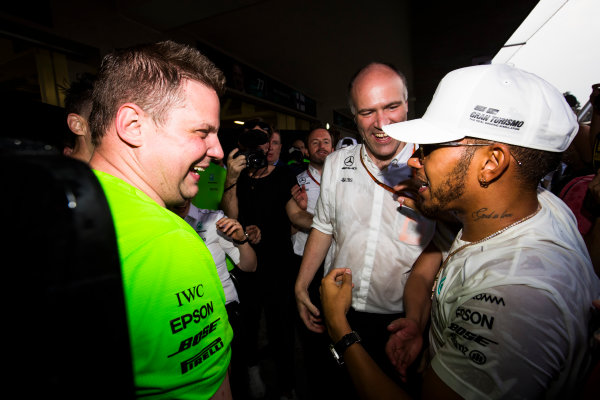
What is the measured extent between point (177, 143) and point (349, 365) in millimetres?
1192

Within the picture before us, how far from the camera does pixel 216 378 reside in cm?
80

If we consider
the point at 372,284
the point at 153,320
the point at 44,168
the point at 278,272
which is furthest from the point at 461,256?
the point at 278,272

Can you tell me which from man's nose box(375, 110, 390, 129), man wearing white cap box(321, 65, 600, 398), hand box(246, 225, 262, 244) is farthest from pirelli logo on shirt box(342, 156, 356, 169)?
hand box(246, 225, 262, 244)

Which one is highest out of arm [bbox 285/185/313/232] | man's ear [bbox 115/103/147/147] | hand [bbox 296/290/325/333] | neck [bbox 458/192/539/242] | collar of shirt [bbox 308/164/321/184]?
man's ear [bbox 115/103/147/147]

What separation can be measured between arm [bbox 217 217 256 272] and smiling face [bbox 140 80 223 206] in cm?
100

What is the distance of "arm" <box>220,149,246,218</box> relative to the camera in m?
2.70

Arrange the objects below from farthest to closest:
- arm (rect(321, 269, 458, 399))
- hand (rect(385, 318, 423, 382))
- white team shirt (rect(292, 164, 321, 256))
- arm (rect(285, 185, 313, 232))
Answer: white team shirt (rect(292, 164, 321, 256)) → arm (rect(285, 185, 313, 232)) → hand (rect(385, 318, 423, 382)) → arm (rect(321, 269, 458, 399))

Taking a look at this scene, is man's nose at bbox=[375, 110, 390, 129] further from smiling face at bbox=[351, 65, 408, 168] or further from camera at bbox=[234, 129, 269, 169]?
camera at bbox=[234, 129, 269, 169]

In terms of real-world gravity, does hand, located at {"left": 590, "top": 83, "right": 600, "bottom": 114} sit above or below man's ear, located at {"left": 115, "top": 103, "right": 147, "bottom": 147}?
above

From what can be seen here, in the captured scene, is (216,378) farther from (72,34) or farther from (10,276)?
(72,34)

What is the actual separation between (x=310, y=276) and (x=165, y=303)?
144cm

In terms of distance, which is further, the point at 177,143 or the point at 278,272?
the point at 278,272

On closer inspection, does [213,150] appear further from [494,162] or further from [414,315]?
[414,315]

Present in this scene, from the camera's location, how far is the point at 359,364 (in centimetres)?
112
